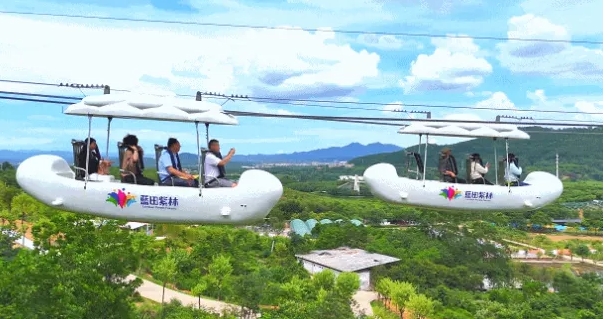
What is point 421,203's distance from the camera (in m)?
11.2

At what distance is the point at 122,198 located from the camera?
8953 millimetres

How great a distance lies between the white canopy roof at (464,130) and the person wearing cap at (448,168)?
21.2 inches

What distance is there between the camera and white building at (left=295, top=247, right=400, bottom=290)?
4597 cm

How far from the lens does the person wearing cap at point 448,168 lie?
1169cm

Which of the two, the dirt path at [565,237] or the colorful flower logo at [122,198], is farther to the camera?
the dirt path at [565,237]

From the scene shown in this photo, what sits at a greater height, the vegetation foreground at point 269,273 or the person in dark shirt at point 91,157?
the person in dark shirt at point 91,157

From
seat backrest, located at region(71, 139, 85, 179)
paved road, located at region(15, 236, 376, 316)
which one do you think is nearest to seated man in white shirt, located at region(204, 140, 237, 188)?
seat backrest, located at region(71, 139, 85, 179)

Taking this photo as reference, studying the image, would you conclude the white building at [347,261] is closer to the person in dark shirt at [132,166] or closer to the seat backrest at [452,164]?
the seat backrest at [452,164]

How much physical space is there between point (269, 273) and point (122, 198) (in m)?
32.3

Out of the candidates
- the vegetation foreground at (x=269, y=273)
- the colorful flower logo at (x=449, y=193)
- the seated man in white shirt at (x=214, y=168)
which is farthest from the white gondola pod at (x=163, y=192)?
the vegetation foreground at (x=269, y=273)

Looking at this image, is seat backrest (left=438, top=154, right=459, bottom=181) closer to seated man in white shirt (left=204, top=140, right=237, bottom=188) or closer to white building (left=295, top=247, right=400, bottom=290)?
seated man in white shirt (left=204, top=140, right=237, bottom=188)

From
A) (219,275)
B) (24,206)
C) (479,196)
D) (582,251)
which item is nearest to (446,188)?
(479,196)

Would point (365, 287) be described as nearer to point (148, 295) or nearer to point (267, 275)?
point (267, 275)

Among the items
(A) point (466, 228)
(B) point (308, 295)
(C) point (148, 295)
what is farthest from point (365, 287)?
(A) point (466, 228)
